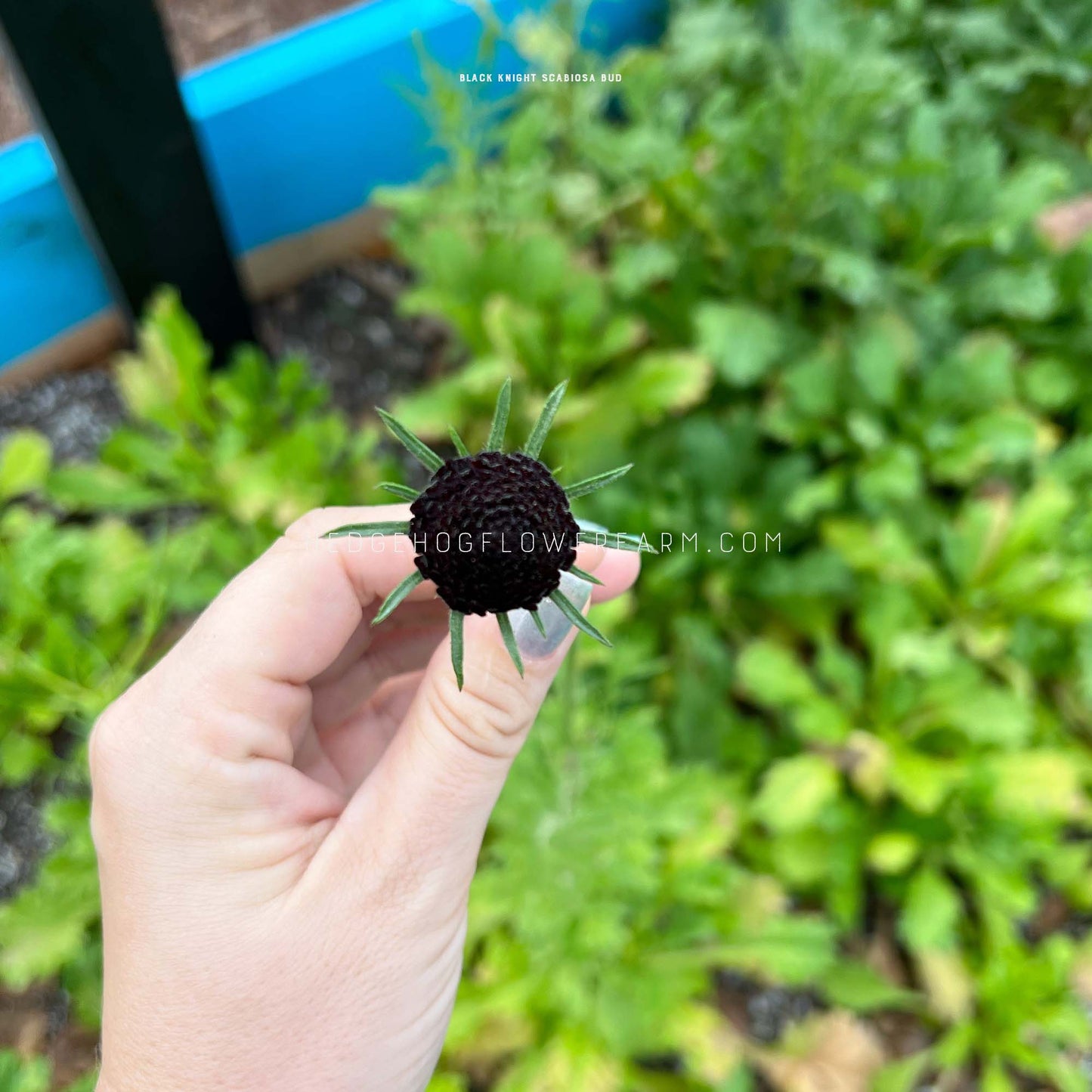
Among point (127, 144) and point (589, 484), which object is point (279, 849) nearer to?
point (589, 484)

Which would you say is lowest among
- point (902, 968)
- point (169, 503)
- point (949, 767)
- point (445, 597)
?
point (902, 968)

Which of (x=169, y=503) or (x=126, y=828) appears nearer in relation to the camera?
(x=126, y=828)

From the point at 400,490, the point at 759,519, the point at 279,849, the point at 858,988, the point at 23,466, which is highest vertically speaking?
the point at 400,490

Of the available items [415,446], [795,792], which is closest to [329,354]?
[795,792]

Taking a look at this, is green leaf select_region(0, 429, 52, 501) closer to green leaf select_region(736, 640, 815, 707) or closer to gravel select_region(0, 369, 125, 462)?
gravel select_region(0, 369, 125, 462)

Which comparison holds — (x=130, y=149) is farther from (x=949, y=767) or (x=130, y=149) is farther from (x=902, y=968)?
(x=902, y=968)

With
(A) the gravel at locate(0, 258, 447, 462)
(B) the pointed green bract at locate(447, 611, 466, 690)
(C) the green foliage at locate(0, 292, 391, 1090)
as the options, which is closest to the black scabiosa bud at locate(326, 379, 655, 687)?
(B) the pointed green bract at locate(447, 611, 466, 690)

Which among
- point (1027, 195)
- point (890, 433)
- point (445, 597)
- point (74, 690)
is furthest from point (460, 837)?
point (1027, 195)
